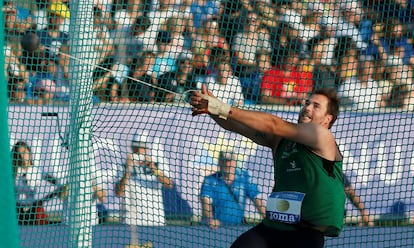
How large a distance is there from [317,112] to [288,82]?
2307 millimetres

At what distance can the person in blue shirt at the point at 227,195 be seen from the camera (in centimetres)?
760

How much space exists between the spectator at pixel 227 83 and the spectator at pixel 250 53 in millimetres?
48

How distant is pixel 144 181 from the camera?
24.7 ft

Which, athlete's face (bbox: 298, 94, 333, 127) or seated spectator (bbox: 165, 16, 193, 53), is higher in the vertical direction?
seated spectator (bbox: 165, 16, 193, 53)

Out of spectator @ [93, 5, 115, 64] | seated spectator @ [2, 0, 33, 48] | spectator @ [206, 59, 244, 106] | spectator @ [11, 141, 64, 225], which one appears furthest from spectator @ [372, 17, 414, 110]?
spectator @ [11, 141, 64, 225]

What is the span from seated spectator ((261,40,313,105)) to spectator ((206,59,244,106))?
0.69 ft

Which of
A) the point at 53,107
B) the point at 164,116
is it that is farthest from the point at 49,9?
the point at 164,116

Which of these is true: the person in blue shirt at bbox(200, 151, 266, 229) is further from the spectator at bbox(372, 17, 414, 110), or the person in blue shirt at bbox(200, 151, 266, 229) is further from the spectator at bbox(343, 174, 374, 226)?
the spectator at bbox(372, 17, 414, 110)

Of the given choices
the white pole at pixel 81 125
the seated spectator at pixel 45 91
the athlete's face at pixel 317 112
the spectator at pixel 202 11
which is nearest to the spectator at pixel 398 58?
the spectator at pixel 202 11

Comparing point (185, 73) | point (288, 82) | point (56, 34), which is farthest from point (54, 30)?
point (288, 82)

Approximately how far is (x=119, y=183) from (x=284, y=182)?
2590 millimetres

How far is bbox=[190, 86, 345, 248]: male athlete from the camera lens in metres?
5.14

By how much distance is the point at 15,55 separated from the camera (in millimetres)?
7219

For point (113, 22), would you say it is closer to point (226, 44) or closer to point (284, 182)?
point (226, 44)
